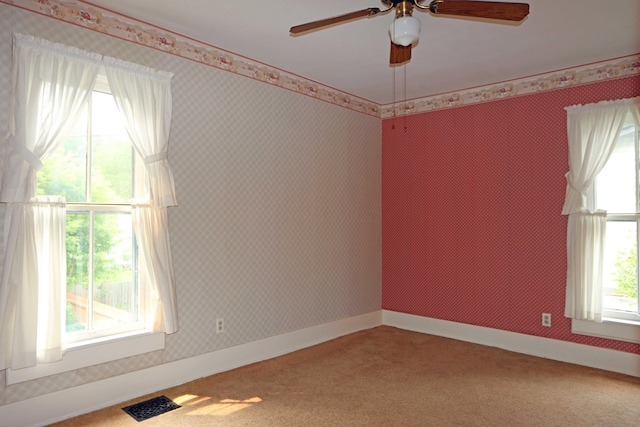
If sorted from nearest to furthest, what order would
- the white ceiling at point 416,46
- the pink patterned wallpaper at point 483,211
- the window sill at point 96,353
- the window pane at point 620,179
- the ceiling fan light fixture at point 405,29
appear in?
the ceiling fan light fixture at point 405,29 → the window sill at point 96,353 → the white ceiling at point 416,46 → the window pane at point 620,179 → the pink patterned wallpaper at point 483,211

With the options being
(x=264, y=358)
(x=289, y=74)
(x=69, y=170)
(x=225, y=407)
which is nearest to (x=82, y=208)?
(x=69, y=170)

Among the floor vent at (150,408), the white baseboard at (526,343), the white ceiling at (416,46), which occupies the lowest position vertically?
the floor vent at (150,408)

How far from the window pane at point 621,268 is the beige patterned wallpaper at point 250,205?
2428 millimetres

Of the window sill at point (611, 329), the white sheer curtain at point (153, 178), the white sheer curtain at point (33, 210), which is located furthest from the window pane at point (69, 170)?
the window sill at point (611, 329)

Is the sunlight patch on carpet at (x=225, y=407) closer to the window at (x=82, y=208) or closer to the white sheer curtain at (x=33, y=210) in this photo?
the window at (x=82, y=208)

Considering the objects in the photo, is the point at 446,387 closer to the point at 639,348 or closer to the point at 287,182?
the point at 639,348

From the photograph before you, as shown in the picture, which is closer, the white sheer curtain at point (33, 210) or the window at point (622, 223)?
the white sheer curtain at point (33, 210)

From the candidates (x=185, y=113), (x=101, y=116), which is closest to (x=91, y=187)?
(x=101, y=116)

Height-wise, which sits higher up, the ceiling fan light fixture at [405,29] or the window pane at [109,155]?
the ceiling fan light fixture at [405,29]

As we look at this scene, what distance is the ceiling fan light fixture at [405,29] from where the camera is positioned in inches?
84.6

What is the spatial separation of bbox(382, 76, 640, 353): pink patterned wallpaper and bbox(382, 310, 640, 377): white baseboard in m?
0.06

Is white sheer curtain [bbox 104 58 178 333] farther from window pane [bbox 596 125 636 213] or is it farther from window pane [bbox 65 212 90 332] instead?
window pane [bbox 596 125 636 213]

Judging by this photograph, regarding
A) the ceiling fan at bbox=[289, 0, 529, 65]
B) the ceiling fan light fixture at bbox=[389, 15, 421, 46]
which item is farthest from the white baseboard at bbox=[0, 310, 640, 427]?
the ceiling fan light fixture at bbox=[389, 15, 421, 46]

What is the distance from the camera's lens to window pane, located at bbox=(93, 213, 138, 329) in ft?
9.73
